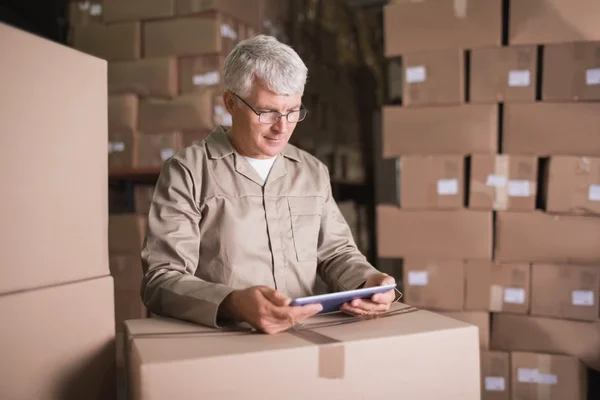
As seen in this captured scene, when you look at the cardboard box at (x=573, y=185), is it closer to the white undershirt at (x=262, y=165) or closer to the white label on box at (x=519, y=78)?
the white label on box at (x=519, y=78)

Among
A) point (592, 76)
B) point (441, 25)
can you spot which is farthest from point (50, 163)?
point (592, 76)

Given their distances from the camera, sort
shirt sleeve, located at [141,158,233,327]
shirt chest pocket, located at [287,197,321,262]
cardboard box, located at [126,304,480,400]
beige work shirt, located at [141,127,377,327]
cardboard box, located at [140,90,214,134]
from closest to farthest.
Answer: cardboard box, located at [126,304,480,400], shirt sleeve, located at [141,158,233,327], beige work shirt, located at [141,127,377,327], shirt chest pocket, located at [287,197,321,262], cardboard box, located at [140,90,214,134]

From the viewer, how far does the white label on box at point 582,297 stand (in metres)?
2.15

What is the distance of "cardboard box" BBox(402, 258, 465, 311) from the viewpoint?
89.8 inches

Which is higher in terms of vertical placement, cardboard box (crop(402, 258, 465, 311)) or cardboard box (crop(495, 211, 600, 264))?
cardboard box (crop(495, 211, 600, 264))

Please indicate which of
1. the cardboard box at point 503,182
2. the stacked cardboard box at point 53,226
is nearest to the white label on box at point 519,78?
the cardboard box at point 503,182

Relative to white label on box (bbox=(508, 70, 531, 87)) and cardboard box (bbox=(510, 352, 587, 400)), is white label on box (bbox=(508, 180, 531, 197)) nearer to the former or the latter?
white label on box (bbox=(508, 70, 531, 87))

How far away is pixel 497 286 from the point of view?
2246mm

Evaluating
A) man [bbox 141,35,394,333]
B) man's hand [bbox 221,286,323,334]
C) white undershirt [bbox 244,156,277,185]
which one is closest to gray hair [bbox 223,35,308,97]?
man [bbox 141,35,394,333]

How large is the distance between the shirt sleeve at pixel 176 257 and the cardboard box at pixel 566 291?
1.50 m

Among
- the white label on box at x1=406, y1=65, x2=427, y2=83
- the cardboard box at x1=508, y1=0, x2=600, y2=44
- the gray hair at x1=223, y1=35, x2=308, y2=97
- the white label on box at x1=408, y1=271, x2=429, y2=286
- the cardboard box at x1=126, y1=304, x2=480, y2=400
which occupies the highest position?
the cardboard box at x1=508, y1=0, x2=600, y2=44

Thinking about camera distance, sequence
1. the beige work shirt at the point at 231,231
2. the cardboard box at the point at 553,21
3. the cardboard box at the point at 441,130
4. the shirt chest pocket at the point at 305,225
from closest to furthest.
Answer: the beige work shirt at the point at 231,231, the shirt chest pocket at the point at 305,225, the cardboard box at the point at 553,21, the cardboard box at the point at 441,130

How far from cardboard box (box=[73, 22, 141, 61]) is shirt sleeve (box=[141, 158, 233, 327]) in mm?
1683

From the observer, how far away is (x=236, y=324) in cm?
109
